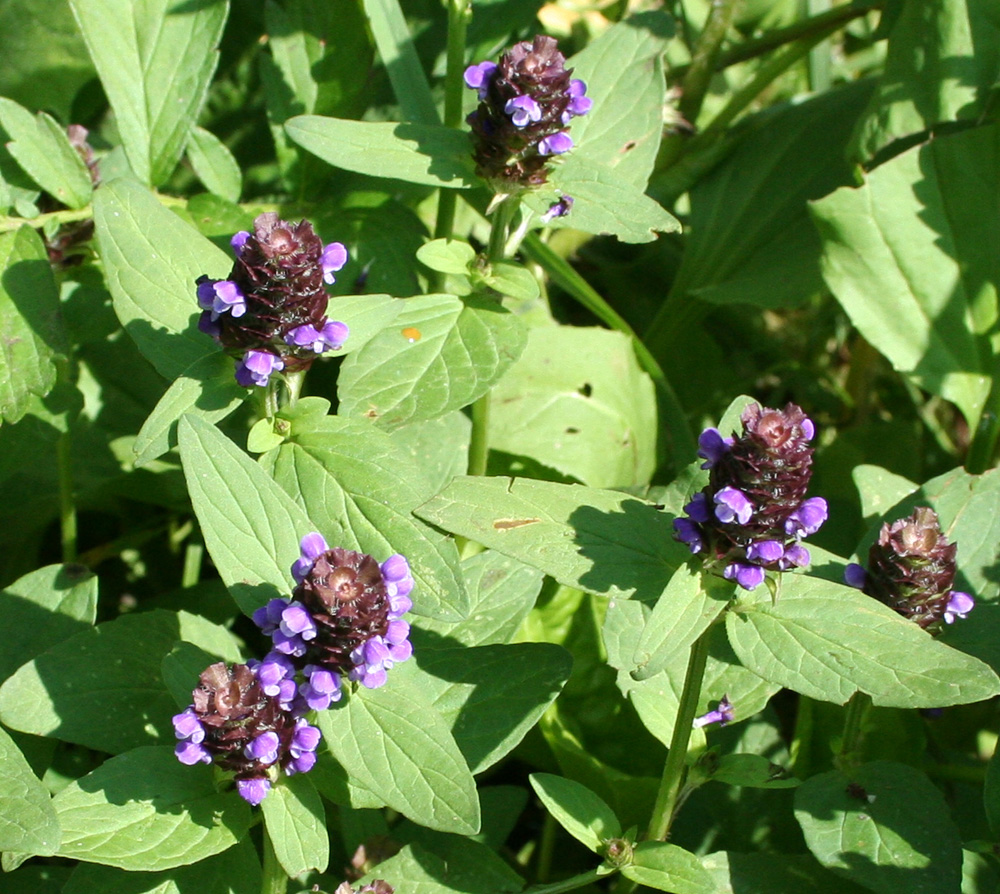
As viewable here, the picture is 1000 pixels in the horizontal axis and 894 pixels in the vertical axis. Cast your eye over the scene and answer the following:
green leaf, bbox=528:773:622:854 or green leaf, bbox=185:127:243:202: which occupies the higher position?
green leaf, bbox=185:127:243:202

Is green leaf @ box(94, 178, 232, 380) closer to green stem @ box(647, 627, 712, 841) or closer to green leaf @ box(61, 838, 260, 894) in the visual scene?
green leaf @ box(61, 838, 260, 894)

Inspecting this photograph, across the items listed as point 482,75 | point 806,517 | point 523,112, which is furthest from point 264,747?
point 482,75

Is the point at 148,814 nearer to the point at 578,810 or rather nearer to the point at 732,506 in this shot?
the point at 578,810

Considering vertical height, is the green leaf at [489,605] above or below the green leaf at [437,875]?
above

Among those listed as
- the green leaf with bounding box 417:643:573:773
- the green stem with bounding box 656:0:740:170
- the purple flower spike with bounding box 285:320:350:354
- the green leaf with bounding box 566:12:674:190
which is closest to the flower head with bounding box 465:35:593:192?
the green leaf with bounding box 566:12:674:190

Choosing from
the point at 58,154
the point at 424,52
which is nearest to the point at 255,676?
the point at 58,154

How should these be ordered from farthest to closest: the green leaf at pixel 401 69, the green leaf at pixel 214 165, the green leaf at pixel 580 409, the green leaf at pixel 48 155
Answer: the green leaf at pixel 580 409 < the green leaf at pixel 214 165 < the green leaf at pixel 401 69 < the green leaf at pixel 48 155

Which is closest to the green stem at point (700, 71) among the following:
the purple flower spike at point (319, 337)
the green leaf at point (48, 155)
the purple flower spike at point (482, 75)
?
the purple flower spike at point (482, 75)

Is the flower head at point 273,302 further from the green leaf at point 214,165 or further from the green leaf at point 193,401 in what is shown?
the green leaf at point 214,165
